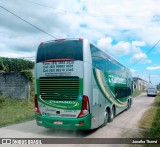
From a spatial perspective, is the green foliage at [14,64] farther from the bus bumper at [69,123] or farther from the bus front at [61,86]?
the bus bumper at [69,123]

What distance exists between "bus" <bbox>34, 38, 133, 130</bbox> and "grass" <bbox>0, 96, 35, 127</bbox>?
3229 millimetres

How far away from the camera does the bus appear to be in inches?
372

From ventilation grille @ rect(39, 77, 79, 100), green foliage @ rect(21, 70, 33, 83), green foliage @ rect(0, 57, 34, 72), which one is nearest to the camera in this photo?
ventilation grille @ rect(39, 77, 79, 100)

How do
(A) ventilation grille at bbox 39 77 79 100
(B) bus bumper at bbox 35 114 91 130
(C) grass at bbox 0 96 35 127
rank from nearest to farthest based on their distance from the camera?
(B) bus bumper at bbox 35 114 91 130 < (A) ventilation grille at bbox 39 77 79 100 < (C) grass at bbox 0 96 35 127

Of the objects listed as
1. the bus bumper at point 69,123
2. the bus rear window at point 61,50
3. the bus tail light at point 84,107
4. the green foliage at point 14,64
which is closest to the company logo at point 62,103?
the bus tail light at point 84,107

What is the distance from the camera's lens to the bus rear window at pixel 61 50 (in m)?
9.50

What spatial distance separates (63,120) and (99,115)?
184cm

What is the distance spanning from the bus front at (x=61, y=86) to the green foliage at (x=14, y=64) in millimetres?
17703

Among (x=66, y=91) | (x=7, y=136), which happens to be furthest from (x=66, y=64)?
(x=7, y=136)

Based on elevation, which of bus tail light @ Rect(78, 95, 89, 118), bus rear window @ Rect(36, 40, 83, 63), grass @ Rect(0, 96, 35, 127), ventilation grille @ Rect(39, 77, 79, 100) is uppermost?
bus rear window @ Rect(36, 40, 83, 63)

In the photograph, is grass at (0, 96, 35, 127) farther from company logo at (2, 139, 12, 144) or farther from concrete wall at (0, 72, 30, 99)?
company logo at (2, 139, 12, 144)

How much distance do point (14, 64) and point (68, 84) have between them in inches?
787

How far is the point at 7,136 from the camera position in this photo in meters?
9.29

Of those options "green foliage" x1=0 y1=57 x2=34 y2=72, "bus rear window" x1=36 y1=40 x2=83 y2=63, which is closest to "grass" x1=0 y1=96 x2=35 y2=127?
"bus rear window" x1=36 y1=40 x2=83 y2=63
